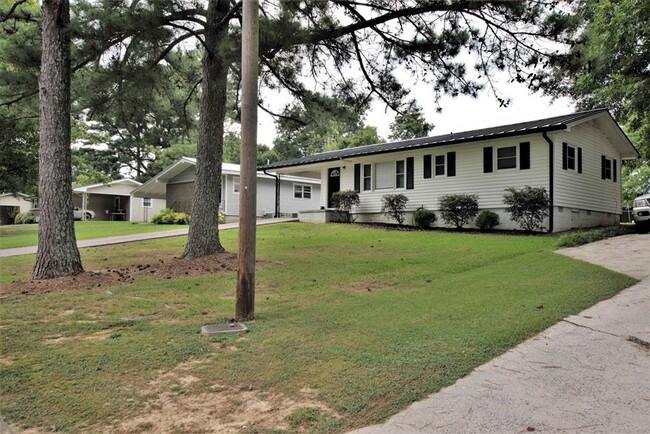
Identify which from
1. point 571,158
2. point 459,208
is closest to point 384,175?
point 459,208

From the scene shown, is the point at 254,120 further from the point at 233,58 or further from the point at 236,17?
the point at 236,17

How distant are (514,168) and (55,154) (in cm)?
1359

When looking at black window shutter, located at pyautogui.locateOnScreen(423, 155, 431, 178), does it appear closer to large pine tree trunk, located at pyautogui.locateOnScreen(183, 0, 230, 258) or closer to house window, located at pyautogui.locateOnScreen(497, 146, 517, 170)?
house window, located at pyautogui.locateOnScreen(497, 146, 517, 170)

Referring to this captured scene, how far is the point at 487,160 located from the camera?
15.6 m

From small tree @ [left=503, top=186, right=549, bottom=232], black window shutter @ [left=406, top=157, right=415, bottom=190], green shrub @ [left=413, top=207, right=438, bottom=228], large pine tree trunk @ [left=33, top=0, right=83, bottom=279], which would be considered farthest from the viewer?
black window shutter @ [left=406, top=157, right=415, bottom=190]

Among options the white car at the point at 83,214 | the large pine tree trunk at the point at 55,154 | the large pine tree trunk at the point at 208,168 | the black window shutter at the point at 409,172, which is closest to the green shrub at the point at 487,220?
the black window shutter at the point at 409,172

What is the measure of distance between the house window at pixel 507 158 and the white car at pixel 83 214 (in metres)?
29.3

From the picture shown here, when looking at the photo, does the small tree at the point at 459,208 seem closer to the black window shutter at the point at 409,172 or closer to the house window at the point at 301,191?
the black window shutter at the point at 409,172

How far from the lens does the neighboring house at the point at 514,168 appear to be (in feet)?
46.7

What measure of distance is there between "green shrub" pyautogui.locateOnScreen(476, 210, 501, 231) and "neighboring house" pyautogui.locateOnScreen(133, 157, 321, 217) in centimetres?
1236

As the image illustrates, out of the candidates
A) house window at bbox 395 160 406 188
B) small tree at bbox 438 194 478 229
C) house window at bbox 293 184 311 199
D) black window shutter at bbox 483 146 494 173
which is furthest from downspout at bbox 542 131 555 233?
house window at bbox 293 184 311 199

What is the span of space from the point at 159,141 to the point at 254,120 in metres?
42.5

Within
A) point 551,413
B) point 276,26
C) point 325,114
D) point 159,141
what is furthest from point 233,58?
point 159,141

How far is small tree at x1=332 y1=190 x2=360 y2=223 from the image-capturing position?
19.3m
